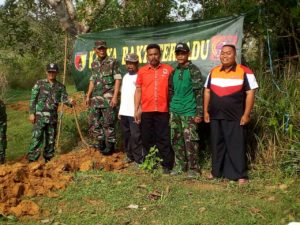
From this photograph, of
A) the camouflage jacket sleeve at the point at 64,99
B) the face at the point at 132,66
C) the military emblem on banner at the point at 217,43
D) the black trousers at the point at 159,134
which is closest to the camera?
the black trousers at the point at 159,134

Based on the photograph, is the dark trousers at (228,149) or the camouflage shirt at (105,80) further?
the camouflage shirt at (105,80)

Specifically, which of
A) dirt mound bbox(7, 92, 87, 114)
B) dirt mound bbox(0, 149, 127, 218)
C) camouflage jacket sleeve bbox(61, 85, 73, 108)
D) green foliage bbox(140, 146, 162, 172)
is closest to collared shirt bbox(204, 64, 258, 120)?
green foliage bbox(140, 146, 162, 172)

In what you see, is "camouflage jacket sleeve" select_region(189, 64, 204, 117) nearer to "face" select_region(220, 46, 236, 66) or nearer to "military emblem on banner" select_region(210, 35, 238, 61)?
"face" select_region(220, 46, 236, 66)

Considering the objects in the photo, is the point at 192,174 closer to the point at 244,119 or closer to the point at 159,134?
the point at 159,134

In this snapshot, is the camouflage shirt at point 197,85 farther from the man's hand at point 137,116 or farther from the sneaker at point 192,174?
the man's hand at point 137,116

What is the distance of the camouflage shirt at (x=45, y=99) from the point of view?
22.6 ft

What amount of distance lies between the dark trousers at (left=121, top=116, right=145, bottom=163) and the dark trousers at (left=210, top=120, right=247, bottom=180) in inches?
47.2

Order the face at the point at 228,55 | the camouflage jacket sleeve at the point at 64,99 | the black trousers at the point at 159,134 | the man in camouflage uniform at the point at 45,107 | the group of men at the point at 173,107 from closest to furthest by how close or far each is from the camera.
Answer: the face at the point at 228,55
the group of men at the point at 173,107
the black trousers at the point at 159,134
the man in camouflage uniform at the point at 45,107
the camouflage jacket sleeve at the point at 64,99

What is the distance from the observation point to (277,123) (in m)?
5.58

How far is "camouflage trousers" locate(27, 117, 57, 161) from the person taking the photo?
272 inches

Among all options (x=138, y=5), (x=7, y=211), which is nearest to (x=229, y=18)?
(x=138, y=5)

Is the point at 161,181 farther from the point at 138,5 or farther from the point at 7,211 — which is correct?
the point at 138,5

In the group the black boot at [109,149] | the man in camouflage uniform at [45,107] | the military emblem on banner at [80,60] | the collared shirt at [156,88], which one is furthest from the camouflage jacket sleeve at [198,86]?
the military emblem on banner at [80,60]

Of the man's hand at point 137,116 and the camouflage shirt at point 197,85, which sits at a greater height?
the camouflage shirt at point 197,85
